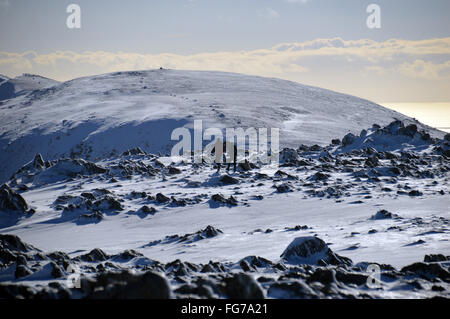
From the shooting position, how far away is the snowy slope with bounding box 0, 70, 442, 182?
1234 inches

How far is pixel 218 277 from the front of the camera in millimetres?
5469

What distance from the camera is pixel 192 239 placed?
9000 millimetres

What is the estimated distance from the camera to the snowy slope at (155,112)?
103 ft

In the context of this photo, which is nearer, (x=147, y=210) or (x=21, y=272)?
(x=21, y=272)

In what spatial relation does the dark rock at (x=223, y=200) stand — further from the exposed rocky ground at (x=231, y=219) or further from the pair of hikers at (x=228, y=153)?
the pair of hikers at (x=228, y=153)

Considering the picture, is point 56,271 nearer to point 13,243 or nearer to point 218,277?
point 13,243

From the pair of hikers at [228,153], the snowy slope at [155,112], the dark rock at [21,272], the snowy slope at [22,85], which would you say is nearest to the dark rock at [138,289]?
the dark rock at [21,272]

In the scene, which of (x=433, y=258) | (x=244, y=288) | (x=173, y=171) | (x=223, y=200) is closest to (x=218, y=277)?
(x=244, y=288)

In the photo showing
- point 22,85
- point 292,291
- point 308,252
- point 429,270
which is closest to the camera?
point 292,291

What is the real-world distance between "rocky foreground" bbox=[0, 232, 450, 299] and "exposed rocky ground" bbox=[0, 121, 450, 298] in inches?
0.6

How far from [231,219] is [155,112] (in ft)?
86.4

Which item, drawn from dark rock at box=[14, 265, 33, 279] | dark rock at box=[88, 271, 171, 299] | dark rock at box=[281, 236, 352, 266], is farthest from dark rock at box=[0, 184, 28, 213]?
dark rock at box=[88, 271, 171, 299]

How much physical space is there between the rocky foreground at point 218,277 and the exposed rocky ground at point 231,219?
0.01 metres
